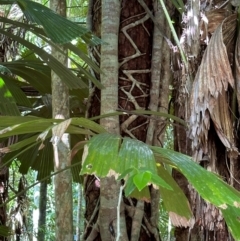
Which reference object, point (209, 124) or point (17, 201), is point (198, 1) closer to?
point (209, 124)

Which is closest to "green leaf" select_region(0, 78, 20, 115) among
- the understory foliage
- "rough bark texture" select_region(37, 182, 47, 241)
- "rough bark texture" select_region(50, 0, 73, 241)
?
the understory foliage

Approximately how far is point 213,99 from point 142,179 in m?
0.57

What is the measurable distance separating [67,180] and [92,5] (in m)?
0.84

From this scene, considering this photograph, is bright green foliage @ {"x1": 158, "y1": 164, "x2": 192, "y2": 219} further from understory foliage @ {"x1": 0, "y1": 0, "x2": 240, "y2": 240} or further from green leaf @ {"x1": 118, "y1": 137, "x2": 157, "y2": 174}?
green leaf @ {"x1": 118, "y1": 137, "x2": 157, "y2": 174}

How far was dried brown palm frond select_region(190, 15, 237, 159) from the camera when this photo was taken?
120cm

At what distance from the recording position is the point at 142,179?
70 centimetres

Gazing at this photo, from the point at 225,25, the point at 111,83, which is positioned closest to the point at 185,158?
the point at 225,25

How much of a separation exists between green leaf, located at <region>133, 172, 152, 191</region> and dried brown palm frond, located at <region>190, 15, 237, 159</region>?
532mm

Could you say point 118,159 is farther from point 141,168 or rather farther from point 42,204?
point 42,204

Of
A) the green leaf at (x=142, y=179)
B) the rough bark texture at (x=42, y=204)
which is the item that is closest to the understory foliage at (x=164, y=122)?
the green leaf at (x=142, y=179)

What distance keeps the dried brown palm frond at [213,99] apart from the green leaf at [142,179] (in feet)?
1.75

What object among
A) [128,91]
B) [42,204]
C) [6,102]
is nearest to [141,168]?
[6,102]

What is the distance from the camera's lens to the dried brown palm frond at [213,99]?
1203mm

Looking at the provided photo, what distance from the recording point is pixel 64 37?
4.31ft
